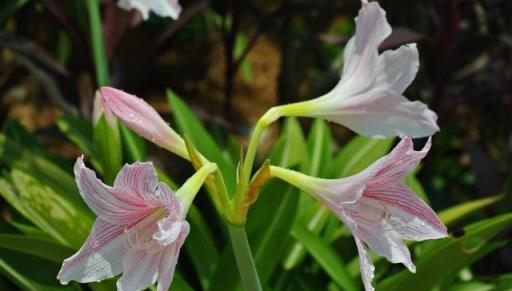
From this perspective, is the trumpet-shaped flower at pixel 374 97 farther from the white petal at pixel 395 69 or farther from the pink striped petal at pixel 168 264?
the pink striped petal at pixel 168 264

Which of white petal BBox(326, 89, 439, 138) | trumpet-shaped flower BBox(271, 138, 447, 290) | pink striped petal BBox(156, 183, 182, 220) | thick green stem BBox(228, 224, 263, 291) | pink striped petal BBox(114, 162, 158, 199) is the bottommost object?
thick green stem BBox(228, 224, 263, 291)

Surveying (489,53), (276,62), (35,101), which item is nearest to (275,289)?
Answer: (489,53)

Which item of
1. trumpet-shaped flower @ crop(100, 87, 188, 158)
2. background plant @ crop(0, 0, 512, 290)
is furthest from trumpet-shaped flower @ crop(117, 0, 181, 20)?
trumpet-shaped flower @ crop(100, 87, 188, 158)

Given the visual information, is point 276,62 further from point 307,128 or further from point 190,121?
point 190,121

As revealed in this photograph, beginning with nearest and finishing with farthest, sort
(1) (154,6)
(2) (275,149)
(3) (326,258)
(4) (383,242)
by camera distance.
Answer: (4) (383,242) → (1) (154,6) → (3) (326,258) → (2) (275,149)

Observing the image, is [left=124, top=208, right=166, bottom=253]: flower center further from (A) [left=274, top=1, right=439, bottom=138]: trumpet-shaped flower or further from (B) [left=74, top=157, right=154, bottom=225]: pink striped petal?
(A) [left=274, top=1, right=439, bottom=138]: trumpet-shaped flower

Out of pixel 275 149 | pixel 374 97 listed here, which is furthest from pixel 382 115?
pixel 275 149

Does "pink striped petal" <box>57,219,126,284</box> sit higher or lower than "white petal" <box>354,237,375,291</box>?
higher

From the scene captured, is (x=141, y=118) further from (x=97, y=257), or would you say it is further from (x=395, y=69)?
(x=395, y=69)
